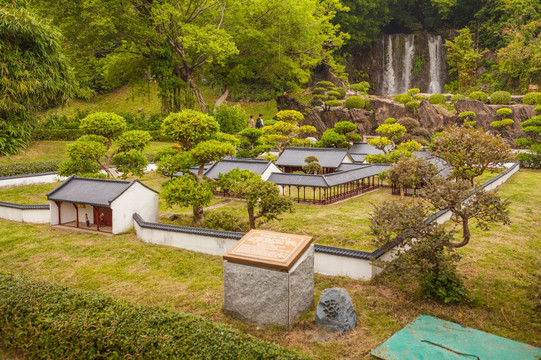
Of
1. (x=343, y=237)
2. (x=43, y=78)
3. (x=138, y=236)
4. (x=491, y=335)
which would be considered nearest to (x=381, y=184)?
(x=343, y=237)

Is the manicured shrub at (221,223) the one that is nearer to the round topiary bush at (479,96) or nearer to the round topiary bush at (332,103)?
the round topiary bush at (332,103)

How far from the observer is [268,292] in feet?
31.0

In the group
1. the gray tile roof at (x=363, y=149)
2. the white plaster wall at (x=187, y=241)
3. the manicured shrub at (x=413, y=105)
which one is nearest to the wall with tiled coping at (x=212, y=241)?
the white plaster wall at (x=187, y=241)

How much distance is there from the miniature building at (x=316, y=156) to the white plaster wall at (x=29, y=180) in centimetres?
1650

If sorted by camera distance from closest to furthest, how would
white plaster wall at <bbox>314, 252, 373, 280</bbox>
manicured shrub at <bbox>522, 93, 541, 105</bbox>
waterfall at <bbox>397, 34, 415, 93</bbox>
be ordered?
1. white plaster wall at <bbox>314, 252, 373, 280</bbox>
2. manicured shrub at <bbox>522, 93, 541, 105</bbox>
3. waterfall at <bbox>397, 34, 415, 93</bbox>

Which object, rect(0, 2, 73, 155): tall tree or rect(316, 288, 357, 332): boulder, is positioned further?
rect(0, 2, 73, 155): tall tree

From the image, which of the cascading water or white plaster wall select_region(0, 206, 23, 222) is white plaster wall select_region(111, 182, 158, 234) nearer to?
white plaster wall select_region(0, 206, 23, 222)

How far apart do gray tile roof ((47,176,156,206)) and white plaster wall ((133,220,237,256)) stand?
1.90 metres

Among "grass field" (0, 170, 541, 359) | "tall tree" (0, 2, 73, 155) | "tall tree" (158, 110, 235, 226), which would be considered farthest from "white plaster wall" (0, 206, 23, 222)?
"tall tree" (0, 2, 73, 155)

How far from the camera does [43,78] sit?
41.2 feet

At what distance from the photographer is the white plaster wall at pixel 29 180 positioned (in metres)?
25.8

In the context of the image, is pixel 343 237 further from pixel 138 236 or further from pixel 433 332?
pixel 138 236

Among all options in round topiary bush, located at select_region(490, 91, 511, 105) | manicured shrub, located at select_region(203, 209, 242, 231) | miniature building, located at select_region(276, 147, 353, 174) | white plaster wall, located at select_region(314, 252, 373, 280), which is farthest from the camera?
round topiary bush, located at select_region(490, 91, 511, 105)

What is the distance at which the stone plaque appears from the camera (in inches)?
369
